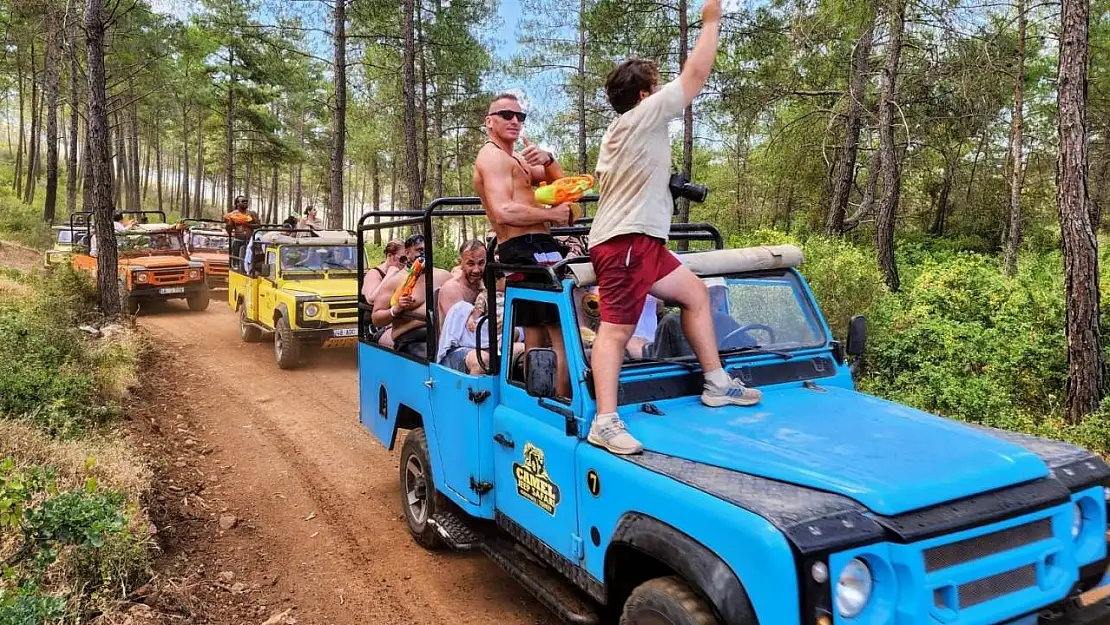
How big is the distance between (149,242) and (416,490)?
586 inches

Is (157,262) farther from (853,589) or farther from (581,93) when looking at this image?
(853,589)

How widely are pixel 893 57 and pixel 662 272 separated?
1100cm

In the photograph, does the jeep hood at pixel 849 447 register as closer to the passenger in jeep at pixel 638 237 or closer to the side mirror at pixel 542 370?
the passenger in jeep at pixel 638 237

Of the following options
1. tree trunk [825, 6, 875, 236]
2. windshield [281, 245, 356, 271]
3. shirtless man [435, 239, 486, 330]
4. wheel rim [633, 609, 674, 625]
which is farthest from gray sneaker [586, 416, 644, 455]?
tree trunk [825, 6, 875, 236]

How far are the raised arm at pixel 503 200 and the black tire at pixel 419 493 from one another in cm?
172

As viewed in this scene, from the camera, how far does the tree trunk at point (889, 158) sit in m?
12.2

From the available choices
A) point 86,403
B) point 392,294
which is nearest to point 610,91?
point 392,294

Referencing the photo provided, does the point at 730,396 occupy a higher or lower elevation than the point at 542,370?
lower

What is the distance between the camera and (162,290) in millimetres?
15523

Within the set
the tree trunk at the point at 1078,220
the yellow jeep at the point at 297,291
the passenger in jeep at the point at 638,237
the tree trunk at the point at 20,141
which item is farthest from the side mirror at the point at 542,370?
the tree trunk at the point at 20,141

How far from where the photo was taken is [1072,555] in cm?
252

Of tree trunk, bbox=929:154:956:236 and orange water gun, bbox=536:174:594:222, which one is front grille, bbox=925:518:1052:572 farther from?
tree trunk, bbox=929:154:956:236

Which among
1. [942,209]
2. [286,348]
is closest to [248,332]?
[286,348]

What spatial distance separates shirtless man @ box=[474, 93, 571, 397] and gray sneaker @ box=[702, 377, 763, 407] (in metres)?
0.87
